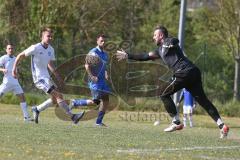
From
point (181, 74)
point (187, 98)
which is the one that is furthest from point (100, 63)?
point (187, 98)

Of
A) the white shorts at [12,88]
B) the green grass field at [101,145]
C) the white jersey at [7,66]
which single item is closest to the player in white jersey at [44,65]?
the green grass field at [101,145]

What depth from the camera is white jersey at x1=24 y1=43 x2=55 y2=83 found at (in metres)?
16.5

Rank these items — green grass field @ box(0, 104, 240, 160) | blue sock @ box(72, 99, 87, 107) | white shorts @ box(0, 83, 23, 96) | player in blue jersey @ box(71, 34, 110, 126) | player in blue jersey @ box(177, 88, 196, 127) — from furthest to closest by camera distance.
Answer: player in blue jersey @ box(177, 88, 196, 127)
white shorts @ box(0, 83, 23, 96)
blue sock @ box(72, 99, 87, 107)
player in blue jersey @ box(71, 34, 110, 126)
green grass field @ box(0, 104, 240, 160)

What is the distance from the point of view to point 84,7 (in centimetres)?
3772

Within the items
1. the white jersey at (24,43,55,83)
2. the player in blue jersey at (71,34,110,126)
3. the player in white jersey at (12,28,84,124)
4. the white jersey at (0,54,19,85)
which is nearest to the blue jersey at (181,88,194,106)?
the player in blue jersey at (71,34,110,126)

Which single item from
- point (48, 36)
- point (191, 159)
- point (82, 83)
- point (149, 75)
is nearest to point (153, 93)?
point (149, 75)

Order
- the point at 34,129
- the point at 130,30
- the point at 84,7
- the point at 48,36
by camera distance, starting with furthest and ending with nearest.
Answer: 1. the point at 130,30
2. the point at 84,7
3. the point at 48,36
4. the point at 34,129

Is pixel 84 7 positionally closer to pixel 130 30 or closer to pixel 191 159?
pixel 130 30

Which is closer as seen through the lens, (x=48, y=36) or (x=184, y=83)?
(x=184, y=83)

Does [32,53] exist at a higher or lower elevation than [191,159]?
higher

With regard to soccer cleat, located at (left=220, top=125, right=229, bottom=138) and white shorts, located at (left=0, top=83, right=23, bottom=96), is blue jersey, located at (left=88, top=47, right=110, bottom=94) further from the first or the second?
soccer cleat, located at (left=220, top=125, right=229, bottom=138)

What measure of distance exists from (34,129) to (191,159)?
4.49m

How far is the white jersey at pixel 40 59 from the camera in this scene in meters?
16.5

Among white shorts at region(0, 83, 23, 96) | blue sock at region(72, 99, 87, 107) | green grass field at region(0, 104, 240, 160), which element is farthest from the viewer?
white shorts at region(0, 83, 23, 96)
